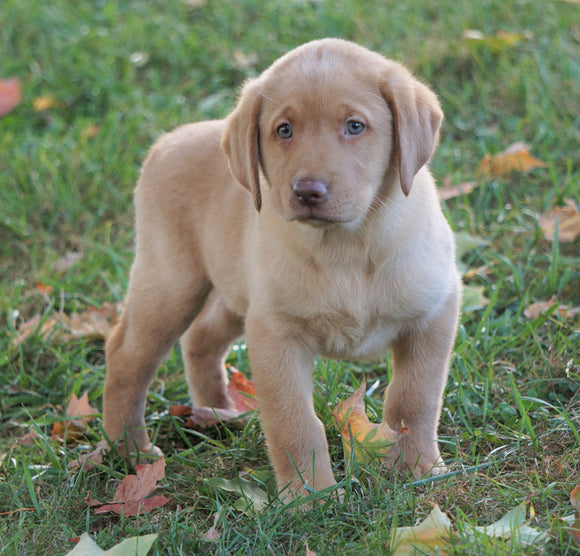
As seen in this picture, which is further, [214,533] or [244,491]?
[244,491]

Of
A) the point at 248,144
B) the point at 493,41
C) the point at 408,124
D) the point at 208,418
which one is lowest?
the point at 208,418

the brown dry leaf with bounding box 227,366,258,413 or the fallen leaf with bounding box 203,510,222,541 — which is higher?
the fallen leaf with bounding box 203,510,222,541

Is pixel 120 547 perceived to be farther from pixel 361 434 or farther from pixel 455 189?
pixel 455 189

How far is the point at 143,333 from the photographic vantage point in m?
3.91

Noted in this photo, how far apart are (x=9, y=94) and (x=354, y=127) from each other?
459cm

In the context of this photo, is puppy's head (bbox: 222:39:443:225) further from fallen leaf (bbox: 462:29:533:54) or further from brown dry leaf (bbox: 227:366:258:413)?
fallen leaf (bbox: 462:29:533:54)

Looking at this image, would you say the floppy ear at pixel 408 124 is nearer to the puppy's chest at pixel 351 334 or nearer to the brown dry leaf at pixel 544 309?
the puppy's chest at pixel 351 334

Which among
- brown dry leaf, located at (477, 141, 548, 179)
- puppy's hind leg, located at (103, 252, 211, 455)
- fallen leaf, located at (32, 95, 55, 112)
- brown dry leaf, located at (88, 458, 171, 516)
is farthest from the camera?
fallen leaf, located at (32, 95, 55, 112)

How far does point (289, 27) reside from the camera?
694 cm

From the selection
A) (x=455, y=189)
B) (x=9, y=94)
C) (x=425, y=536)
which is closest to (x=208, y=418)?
(x=425, y=536)

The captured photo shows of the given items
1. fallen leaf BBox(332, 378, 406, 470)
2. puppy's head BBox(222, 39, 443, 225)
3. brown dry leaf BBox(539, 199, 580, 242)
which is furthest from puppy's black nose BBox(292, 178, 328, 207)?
brown dry leaf BBox(539, 199, 580, 242)

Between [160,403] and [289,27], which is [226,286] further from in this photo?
[289,27]

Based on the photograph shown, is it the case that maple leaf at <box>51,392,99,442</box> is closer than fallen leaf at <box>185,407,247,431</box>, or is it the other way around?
fallen leaf at <box>185,407,247,431</box>

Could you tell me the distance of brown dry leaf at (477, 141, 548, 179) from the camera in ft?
17.3
